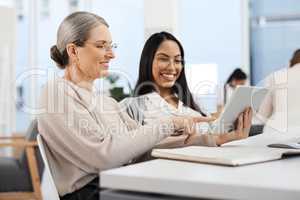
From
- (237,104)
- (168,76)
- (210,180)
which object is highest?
(168,76)

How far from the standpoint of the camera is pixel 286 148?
1354mm

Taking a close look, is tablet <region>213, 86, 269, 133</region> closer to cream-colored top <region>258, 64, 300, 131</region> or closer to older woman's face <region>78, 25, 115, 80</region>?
cream-colored top <region>258, 64, 300, 131</region>

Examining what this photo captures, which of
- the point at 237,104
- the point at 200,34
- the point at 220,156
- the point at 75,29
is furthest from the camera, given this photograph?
the point at 200,34

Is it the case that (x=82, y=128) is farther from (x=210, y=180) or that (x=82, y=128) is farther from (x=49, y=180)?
(x=210, y=180)

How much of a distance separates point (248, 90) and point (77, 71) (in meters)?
0.58

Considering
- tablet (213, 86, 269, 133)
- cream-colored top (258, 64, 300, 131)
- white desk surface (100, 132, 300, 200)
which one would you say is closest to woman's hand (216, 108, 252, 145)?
tablet (213, 86, 269, 133)

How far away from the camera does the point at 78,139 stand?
4.43ft

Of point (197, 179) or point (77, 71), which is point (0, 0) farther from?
point (197, 179)

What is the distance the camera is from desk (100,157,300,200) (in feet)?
2.46

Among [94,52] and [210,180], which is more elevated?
[94,52]

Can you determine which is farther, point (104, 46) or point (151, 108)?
point (151, 108)

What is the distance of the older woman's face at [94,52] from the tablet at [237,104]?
0.45 meters

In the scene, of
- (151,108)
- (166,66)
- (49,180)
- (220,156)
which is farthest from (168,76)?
(220,156)

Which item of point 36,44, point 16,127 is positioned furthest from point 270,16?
point 16,127
